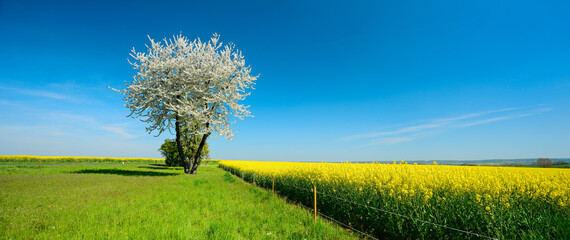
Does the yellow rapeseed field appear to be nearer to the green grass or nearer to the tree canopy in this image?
the green grass

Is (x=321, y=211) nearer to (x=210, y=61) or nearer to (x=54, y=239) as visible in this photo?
(x=54, y=239)

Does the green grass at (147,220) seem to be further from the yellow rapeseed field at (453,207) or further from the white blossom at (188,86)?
the white blossom at (188,86)

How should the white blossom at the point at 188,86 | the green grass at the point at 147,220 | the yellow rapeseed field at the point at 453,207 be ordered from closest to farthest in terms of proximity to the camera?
the yellow rapeseed field at the point at 453,207
the green grass at the point at 147,220
the white blossom at the point at 188,86

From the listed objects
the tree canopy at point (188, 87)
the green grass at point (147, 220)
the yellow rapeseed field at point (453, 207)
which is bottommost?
the green grass at point (147, 220)

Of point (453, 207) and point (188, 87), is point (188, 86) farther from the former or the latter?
point (453, 207)

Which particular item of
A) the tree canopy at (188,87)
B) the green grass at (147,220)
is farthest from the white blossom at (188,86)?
the green grass at (147,220)

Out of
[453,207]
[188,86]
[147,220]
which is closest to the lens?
[453,207]

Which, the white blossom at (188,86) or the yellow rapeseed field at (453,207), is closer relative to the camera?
the yellow rapeseed field at (453,207)

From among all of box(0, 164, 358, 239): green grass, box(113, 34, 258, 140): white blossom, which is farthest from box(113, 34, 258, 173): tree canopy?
box(0, 164, 358, 239): green grass

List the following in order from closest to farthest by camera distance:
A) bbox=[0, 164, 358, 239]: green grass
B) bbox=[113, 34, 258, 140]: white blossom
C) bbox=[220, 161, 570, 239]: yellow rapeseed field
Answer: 1. bbox=[220, 161, 570, 239]: yellow rapeseed field
2. bbox=[0, 164, 358, 239]: green grass
3. bbox=[113, 34, 258, 140]: white blossom

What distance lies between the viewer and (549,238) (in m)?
3.60

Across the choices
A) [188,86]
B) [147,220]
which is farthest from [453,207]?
[188,86]

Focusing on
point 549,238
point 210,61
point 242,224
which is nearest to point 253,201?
point 242,224

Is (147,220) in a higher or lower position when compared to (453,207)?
lower
